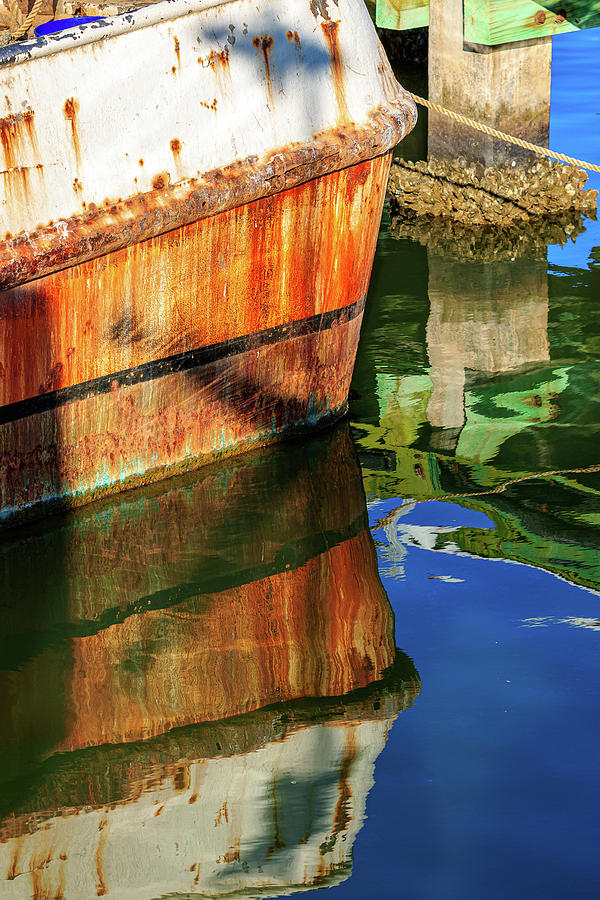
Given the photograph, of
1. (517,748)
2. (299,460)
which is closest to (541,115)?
(299,460)

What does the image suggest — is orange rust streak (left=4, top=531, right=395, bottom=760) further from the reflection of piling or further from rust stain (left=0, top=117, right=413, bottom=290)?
the reflection of piling

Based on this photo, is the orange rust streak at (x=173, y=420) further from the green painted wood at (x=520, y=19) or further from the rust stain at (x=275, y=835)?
the green painted wood at (x=520, y=19)

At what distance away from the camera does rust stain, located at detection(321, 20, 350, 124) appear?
164 inches

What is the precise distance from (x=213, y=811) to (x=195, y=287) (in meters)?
1.89

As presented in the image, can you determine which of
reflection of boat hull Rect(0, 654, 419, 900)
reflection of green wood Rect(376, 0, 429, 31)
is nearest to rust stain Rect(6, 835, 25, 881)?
reflection of boat hull Rect(0, 654, 419, 900)

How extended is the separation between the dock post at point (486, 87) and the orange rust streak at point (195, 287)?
2.91 meters

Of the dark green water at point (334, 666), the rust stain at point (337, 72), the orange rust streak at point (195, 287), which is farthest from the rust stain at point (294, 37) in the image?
the dark green water at point (334, 666)

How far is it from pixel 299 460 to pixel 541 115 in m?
3.74

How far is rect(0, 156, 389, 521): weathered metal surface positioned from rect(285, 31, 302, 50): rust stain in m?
0.45

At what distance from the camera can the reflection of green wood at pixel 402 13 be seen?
25.5 ft

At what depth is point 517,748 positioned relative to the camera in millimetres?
2977

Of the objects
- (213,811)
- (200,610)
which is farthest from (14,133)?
(213,811)

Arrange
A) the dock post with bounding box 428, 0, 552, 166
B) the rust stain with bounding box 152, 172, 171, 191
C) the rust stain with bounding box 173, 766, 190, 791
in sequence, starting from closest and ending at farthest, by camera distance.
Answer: the rust stain with bounding box 173, 766, 190, 791, the rust stain with bounding box 152, 172, 171, 191, the dock post with bounding box 428, 0, 552, 166

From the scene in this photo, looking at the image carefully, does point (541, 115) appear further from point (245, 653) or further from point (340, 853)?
point (340, 853)
